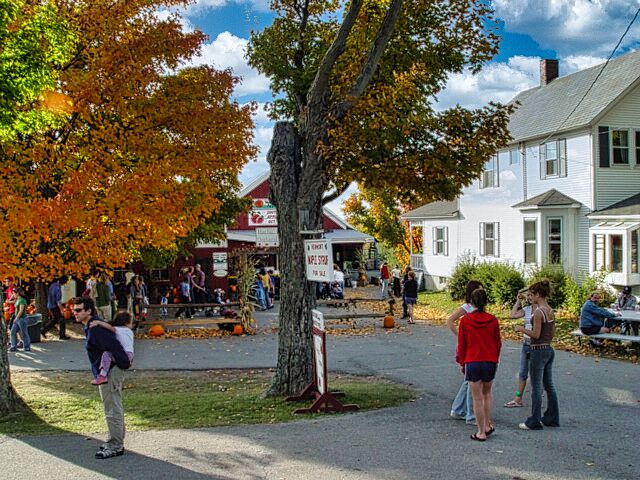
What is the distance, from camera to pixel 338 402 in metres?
9.36

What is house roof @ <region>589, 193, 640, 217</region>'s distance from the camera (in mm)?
21766

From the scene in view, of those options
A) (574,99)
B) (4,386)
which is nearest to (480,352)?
(4,386)

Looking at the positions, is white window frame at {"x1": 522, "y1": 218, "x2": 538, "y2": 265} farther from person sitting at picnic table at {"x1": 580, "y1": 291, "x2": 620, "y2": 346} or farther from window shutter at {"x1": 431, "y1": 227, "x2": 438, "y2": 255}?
person sitting at picnic table at {"x1": 580, "y1": 291, "x2": 620, "y2": 346}

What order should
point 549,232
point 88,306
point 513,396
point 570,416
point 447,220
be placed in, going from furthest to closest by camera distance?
point 447,220, point 549,232, point 513,396, point 570,416, point 88,306

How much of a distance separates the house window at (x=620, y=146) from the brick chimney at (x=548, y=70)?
7870 mm

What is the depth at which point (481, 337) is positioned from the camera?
7559mm

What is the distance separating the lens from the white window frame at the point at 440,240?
3516cm

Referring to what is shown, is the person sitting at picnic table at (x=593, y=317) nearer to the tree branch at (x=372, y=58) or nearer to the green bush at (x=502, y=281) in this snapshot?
the tree branch at (x=372, y=58)

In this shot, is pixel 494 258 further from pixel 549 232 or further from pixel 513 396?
pixel 513 396

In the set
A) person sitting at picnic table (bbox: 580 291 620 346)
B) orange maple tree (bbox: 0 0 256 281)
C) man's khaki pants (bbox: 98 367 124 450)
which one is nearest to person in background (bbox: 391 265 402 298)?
orange maple tree (bbox: 0 0 256 281)

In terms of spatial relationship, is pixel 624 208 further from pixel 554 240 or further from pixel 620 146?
pixel 554 240

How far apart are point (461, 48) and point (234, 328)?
38.9ft

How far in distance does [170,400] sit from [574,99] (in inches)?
824

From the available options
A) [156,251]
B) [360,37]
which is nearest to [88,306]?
[360,37]
